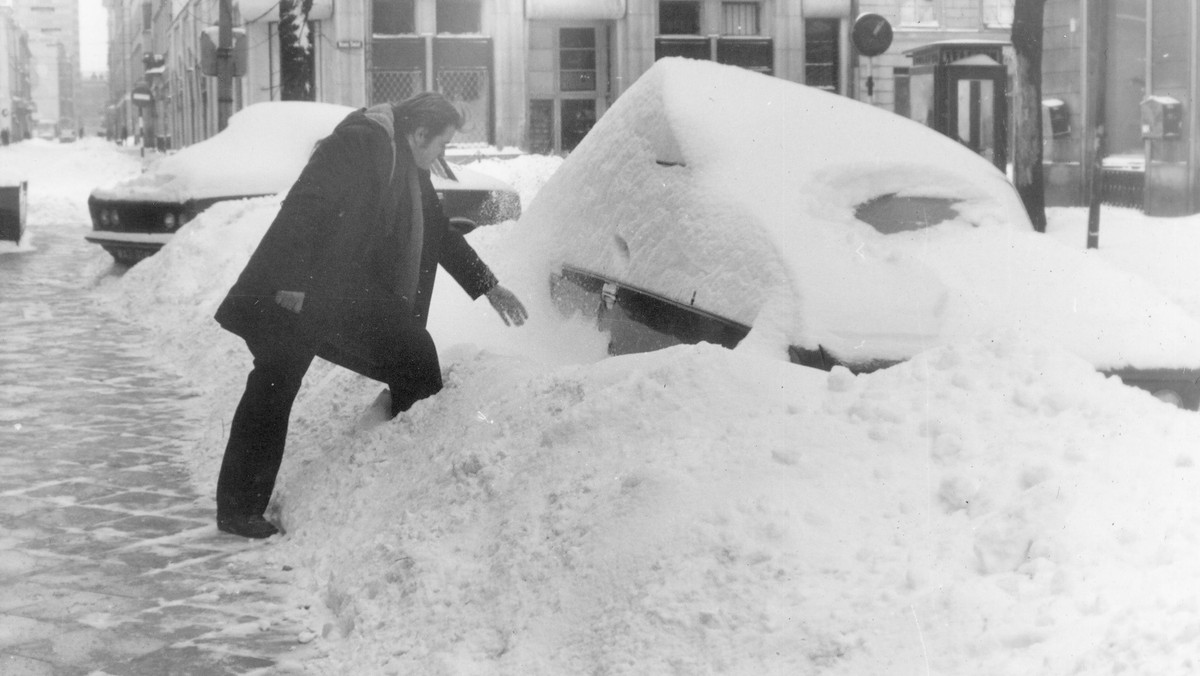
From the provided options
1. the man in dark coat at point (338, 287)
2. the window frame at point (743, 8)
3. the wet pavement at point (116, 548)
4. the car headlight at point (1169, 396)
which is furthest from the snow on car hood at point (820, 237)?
the window frame at point (743, 8)

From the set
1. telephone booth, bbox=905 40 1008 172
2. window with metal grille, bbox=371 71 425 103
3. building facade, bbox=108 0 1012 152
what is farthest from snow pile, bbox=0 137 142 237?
telephone booth, bbox=905 40 1008 172

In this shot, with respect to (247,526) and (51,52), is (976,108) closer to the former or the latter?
(247,526)

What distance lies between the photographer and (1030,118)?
15.6 m

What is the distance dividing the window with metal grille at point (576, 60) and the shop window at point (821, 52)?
4.21m

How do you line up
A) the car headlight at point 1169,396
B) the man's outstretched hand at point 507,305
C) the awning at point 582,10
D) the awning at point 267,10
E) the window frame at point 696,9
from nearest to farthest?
the car headlight at point 1169,396 < the man's outstretched hand at point 507,305 < the awning at point 267,10 < the awning at point 582,10 < the window frame at point 696,9

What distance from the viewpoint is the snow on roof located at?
13.3 meters

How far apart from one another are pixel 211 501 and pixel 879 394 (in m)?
2.97

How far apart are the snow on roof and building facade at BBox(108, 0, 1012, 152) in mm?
11958

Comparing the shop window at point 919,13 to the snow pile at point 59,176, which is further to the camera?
the shop window at point 919,13

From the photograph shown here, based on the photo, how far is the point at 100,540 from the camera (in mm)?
5340

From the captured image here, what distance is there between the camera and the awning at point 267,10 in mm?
26516

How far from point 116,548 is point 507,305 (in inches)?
69.0

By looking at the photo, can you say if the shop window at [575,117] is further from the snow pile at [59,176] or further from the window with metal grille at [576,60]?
the snow pile at [59,176]

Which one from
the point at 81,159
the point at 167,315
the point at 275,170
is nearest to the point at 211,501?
the point at 167,315
